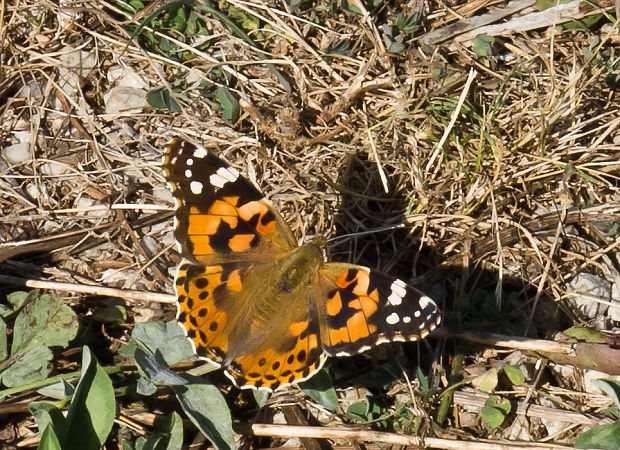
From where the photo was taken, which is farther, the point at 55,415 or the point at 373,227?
the point at 373,227

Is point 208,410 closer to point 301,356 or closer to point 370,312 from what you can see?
point 301,356

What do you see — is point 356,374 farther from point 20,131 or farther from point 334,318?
point 20,131

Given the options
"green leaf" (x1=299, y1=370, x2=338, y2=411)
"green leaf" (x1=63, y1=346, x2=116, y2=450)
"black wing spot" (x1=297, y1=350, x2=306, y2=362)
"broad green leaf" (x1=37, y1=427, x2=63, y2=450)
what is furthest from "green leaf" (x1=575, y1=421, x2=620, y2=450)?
"broad green leaf" (x1=37, y1=427, x2=63, y2=450)

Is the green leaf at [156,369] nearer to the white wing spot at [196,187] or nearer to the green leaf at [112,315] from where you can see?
the green leaf at [112,315]

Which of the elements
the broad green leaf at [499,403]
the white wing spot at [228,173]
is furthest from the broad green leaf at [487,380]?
the white wing spot at [228,173]

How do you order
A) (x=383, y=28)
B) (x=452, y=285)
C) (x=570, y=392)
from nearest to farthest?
(x=570, y=392), (x=452, y=285), (x=383, y=28)

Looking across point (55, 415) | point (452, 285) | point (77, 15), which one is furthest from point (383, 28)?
point (55, 415)
